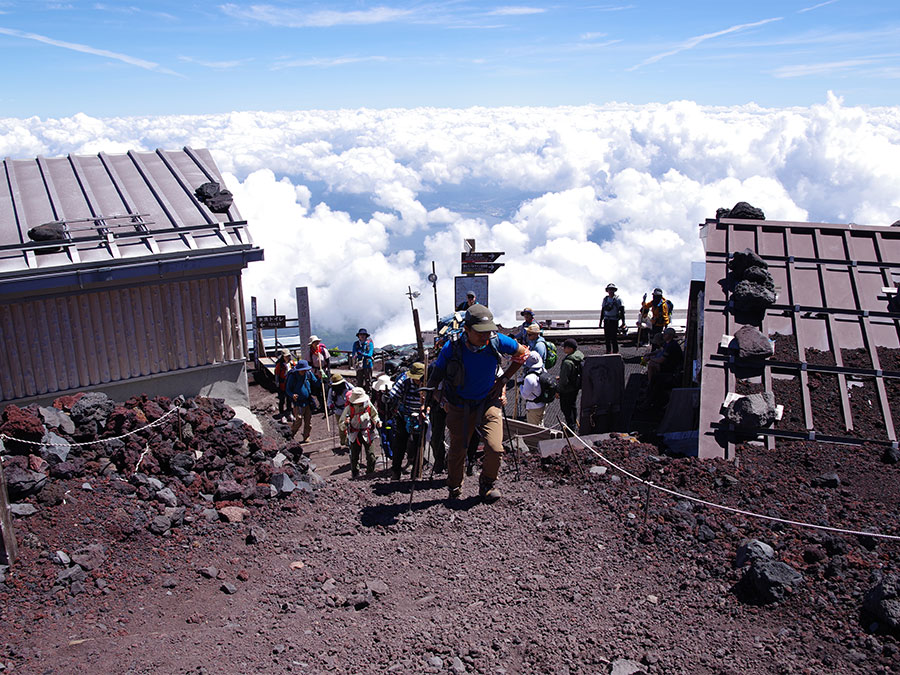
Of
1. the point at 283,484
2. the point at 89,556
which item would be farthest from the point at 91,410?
the point at 89,556

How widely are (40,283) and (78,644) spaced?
21.9 ft

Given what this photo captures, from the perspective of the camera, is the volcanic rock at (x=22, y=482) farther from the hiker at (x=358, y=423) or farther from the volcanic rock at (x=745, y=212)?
the volcanic rock at (x=745, y=212)

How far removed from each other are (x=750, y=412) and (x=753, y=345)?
161 cm

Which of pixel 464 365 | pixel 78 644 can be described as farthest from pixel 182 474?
pixel 464 365

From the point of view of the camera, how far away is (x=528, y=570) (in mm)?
6059

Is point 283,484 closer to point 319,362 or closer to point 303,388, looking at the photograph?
point 303,388

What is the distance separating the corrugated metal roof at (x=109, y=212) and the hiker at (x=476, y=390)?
581 centimetres

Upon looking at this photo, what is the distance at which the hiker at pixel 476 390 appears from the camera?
7328 millimetres

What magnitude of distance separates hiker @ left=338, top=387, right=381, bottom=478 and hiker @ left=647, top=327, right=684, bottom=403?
5864mm

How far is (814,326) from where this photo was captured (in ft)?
35.2

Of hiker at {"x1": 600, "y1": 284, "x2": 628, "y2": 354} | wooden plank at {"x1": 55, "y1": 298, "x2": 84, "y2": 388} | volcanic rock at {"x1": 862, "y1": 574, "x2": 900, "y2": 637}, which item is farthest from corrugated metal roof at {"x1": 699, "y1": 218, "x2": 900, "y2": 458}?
wooden plank at {"x1": 55, "y1": 298, "x2": 84, "y2": 388}

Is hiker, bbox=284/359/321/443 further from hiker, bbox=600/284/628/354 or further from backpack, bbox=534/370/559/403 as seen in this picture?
hiker, bbox=600/284/628/354

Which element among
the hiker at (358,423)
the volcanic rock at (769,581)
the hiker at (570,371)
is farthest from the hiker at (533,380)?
the volcanic rock at (769,581)

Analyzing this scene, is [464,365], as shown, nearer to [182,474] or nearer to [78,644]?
[182,474]
